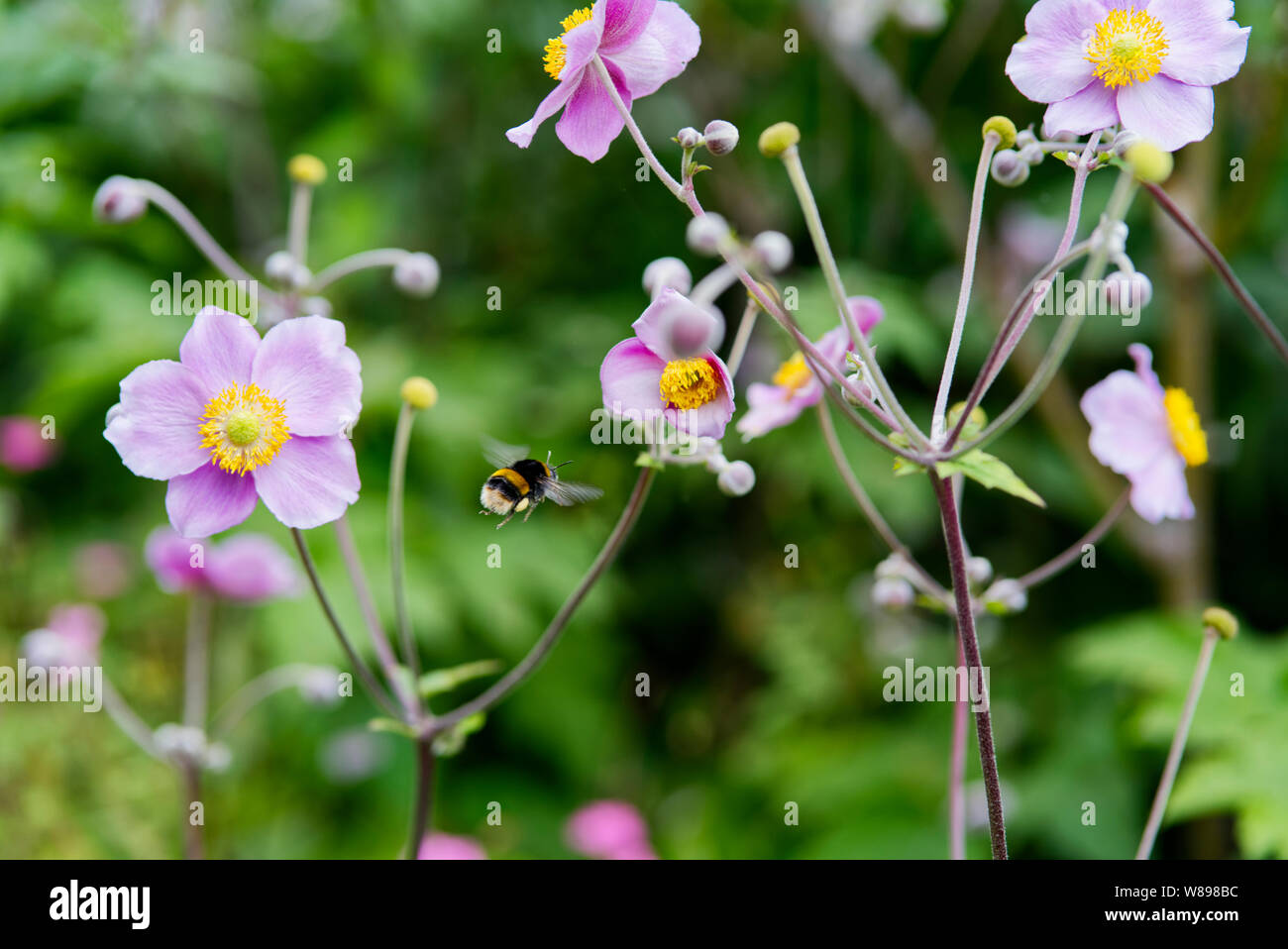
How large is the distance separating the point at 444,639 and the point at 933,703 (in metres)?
→ 1.29

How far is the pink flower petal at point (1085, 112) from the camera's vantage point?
0.86 m

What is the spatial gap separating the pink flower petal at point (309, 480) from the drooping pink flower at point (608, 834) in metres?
1.84

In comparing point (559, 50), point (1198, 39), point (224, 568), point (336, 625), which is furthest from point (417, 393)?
point (224, 568)

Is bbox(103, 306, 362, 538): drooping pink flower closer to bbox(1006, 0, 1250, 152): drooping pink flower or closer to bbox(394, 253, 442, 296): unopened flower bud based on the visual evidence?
bbox(394, 253, 442, 296): unopened flower bud

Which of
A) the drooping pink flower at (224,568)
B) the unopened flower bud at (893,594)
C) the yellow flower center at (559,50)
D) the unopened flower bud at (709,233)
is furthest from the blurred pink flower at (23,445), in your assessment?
the unopened flower bud at (709,233)

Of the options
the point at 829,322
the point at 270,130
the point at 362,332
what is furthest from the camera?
the point at 270,130

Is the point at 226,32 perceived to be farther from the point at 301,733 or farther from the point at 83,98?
the point at 301,733

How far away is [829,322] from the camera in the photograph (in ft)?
6.97

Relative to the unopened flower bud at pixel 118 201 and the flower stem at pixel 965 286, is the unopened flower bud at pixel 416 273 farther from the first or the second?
the flower stem at pixel 965 286

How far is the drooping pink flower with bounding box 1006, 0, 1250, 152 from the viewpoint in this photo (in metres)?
0.88

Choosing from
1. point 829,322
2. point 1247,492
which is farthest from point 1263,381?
point 829,322

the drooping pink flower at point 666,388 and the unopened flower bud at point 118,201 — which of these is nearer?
the drooping pink flower at point 666,388

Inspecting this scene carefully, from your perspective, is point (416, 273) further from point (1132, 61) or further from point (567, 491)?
point (1132, 61)

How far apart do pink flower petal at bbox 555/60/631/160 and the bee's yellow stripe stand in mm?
418
